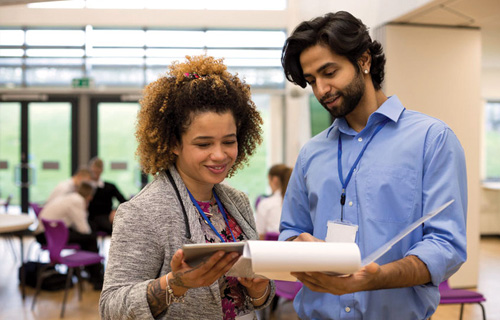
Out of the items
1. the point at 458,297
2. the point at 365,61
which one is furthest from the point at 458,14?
the point at 365,61

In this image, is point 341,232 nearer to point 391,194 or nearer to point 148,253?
point 391,194

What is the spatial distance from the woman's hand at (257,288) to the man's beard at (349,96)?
620 millimetres

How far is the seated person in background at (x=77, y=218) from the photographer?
623 centimetres

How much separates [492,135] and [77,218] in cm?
830

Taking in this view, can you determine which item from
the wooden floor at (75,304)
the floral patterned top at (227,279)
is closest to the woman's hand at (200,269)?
the floral patterned top at (227,279)

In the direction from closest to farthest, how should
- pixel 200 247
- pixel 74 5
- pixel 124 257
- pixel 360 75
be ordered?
1. pixel 200 247
2. pixel 124 257
3. pixel 360 75
4. pixel 74 5

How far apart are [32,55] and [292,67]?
10.3m

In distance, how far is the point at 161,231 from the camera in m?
1.53

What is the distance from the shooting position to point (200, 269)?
130 cm

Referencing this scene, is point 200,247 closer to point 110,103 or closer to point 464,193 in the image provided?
point 464,193

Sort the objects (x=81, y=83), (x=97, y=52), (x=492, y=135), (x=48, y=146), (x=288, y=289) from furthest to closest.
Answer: (x=97, y=52) → (x=48, y=146) → (x=81, y=83) → (x=492, y=135) → (x=288, y=289)

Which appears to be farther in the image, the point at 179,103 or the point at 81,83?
the point at 81,83

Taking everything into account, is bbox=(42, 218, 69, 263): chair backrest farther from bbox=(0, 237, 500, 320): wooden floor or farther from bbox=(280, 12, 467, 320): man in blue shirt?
bbox=(280, 12, 467, 320): man in blue shirt

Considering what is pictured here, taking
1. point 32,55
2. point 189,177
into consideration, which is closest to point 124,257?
point 189,177
